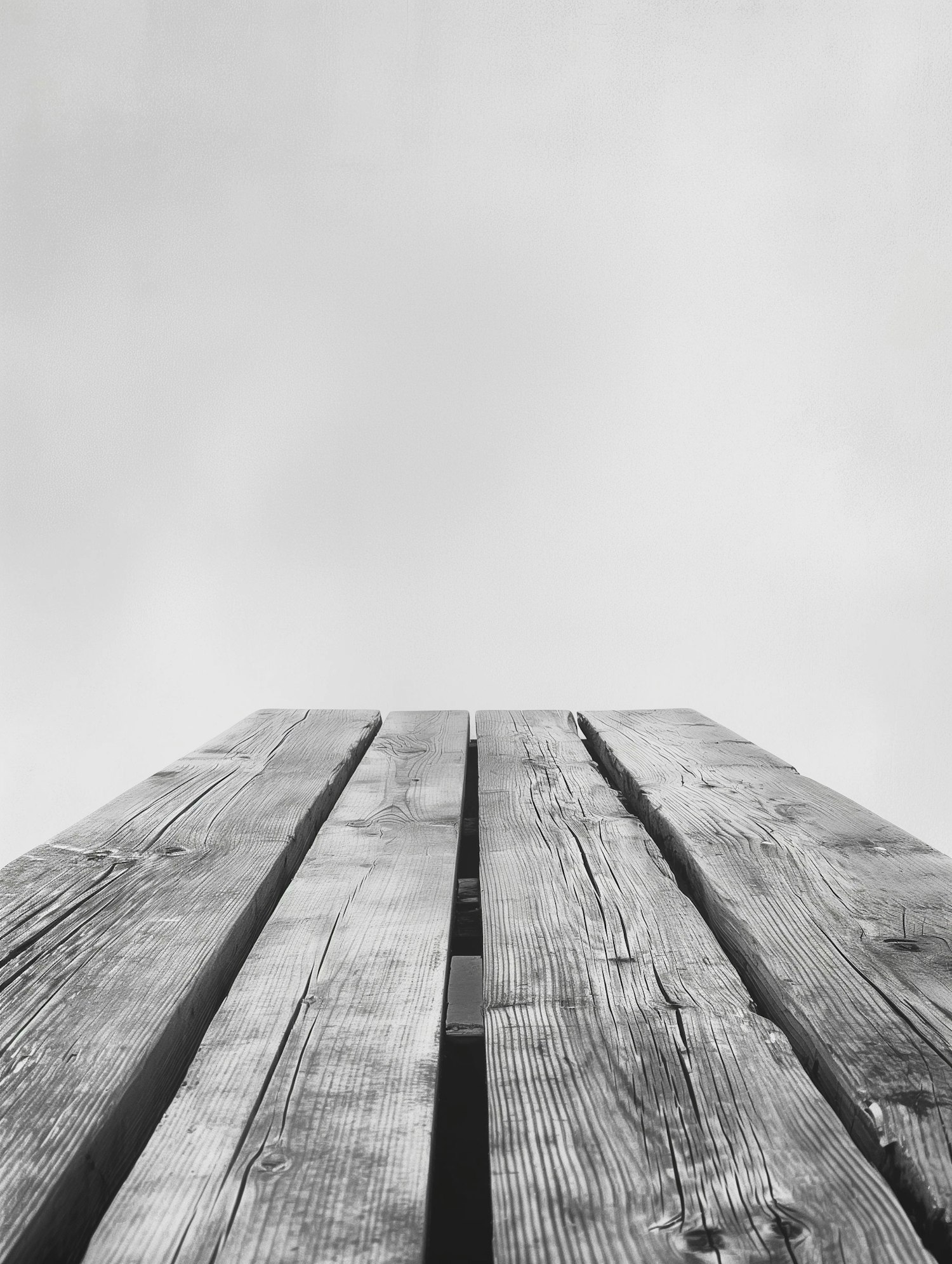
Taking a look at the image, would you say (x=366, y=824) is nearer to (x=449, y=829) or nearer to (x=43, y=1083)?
(x=449, y=829)

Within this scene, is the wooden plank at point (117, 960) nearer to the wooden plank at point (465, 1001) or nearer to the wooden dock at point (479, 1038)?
the wooden dock at point (479, 1038)

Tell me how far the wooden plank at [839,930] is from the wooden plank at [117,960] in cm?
46

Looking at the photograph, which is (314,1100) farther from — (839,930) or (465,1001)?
(839,930)

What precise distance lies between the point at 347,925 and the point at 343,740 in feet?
2.94

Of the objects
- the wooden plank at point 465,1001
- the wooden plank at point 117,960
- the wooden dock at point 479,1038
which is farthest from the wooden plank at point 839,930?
the wooden plank at point 117,960

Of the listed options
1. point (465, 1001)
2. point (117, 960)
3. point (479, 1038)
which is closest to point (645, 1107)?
point (479, 1038)

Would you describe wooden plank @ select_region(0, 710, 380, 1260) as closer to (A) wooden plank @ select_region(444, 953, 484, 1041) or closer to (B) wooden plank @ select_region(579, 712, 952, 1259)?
(A) wooden plank @ select_region(444, 953, 484, 1041)

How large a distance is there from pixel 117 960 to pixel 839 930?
65cm

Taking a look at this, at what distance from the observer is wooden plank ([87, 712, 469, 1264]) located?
0.51m

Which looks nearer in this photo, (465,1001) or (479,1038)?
(479,1038)

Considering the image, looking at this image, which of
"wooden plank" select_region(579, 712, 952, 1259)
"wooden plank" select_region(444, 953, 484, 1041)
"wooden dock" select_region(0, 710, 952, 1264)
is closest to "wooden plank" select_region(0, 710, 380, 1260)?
"wooden dock" select_region(0, 710, 952, 1264)

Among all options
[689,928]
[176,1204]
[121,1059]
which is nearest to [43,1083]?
[121,1059]

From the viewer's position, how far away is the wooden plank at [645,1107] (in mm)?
509

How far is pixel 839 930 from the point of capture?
90 cm
